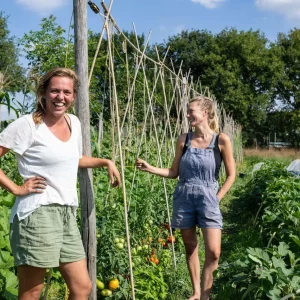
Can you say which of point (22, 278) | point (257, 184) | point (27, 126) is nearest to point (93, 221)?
point (22, 278)

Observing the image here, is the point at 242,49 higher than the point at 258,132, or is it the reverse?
the point at 242,49

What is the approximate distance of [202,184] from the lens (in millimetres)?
3334

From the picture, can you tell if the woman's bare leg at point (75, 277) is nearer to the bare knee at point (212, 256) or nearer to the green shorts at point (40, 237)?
the green shorts at point (40, 237)

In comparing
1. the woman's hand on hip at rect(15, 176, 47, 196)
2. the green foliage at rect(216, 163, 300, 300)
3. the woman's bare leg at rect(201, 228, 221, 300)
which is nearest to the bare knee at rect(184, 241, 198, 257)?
the woman's bare leg at rect(201, 228, 221, 300)

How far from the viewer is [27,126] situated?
221cm

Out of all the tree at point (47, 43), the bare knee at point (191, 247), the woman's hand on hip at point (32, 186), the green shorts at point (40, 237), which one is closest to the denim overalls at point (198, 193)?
the bare knee at point (191, 247)

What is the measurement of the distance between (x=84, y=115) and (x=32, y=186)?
712 mm

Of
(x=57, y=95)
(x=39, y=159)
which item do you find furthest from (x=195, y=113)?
(x=39, y=159)

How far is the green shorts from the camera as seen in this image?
86.7 inches

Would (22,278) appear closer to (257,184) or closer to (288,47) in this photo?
(257,184)

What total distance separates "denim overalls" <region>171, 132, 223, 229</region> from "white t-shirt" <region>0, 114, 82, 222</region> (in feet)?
3.97

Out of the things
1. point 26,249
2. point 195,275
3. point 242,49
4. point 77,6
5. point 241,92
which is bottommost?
point 195,275

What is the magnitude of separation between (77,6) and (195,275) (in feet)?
6.68

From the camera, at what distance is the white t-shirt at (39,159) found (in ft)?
7.19
